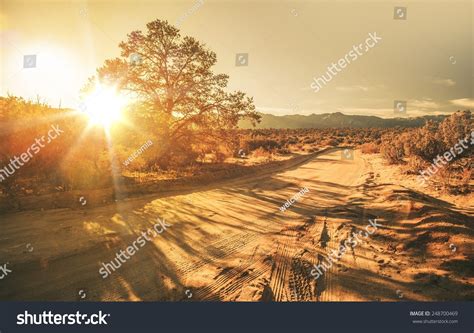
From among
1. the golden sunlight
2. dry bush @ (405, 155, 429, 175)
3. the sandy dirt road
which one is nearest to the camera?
the sandy dirt road

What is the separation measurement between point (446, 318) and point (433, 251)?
1577mm

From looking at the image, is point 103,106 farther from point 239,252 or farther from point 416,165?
point 416,165

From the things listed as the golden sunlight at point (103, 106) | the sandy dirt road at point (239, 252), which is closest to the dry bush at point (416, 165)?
the sandy dirt road at point (239, 252)

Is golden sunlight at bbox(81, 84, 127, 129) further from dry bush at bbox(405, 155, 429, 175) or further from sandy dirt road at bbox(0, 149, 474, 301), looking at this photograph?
dry bush at bbox(405, 155, 429, 175)

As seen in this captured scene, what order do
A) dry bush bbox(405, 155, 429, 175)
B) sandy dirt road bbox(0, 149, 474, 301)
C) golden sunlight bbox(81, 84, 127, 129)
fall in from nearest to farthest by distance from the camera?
sandy dirt road bbox(0, 149, 474, 301)
golden sunlight bbox(81, 84, 127, 129)
dry bush bbox(405, 155, 429, 175)

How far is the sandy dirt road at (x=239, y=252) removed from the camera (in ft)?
15.7

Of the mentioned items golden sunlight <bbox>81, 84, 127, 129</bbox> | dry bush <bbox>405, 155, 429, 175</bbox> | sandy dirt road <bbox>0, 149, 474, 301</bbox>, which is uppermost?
golden sunlight <bbox>81, 84, 127, 129</bbox>

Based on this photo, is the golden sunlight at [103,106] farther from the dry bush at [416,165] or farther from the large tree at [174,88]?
the dry bush at [416,165]

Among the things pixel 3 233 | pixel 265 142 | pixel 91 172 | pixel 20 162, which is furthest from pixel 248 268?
pixel 265 142

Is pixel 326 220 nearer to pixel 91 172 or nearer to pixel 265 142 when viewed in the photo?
pixel 91 172

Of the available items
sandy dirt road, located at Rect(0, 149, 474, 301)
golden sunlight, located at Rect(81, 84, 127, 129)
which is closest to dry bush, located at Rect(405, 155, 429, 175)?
sandy dirt road, located at Rect(0, 149, 474, 301)

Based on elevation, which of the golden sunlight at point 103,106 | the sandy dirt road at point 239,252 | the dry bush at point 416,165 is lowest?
the sandy dirt road at point 239,252

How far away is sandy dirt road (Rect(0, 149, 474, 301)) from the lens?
4.79 meters

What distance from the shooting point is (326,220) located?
833 cm
